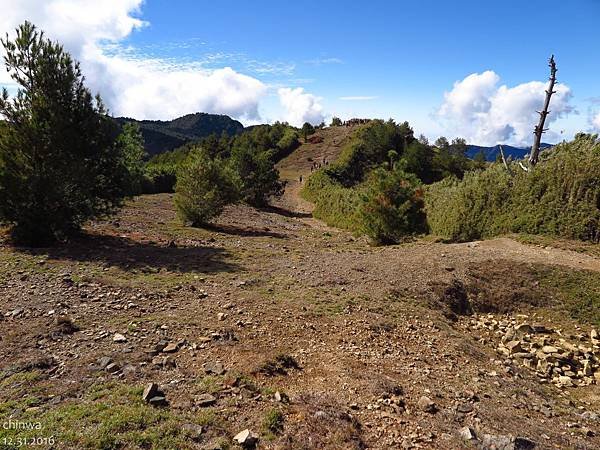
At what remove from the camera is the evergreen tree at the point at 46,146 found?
A: 14.5 metres

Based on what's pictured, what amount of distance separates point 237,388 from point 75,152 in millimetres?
13476

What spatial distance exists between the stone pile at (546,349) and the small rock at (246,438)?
21.2ft

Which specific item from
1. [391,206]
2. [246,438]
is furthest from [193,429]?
[391,206]

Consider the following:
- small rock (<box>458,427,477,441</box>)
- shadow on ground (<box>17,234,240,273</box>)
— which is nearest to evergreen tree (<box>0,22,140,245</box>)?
shadow on ground (<box>17,234,240,273</box>)

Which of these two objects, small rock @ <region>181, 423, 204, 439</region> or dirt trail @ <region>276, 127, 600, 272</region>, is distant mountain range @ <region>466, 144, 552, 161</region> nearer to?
dirt trail @ <region>276, 127, 600, 272</region>

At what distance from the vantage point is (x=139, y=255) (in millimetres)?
14758

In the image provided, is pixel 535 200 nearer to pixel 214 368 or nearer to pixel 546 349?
pixel 546 349

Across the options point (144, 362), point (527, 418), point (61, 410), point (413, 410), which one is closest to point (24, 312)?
point (144, 362)

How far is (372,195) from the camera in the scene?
21484mm

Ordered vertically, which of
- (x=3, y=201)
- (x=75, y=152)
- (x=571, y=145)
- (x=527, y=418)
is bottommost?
(x=527, y=418)

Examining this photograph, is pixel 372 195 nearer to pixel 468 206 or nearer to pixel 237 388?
pixel 468 206

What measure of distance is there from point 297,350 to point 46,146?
13043 mm

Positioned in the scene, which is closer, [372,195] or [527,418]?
[527,418]

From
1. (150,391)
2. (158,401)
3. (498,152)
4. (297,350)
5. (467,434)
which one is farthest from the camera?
(498,152)
